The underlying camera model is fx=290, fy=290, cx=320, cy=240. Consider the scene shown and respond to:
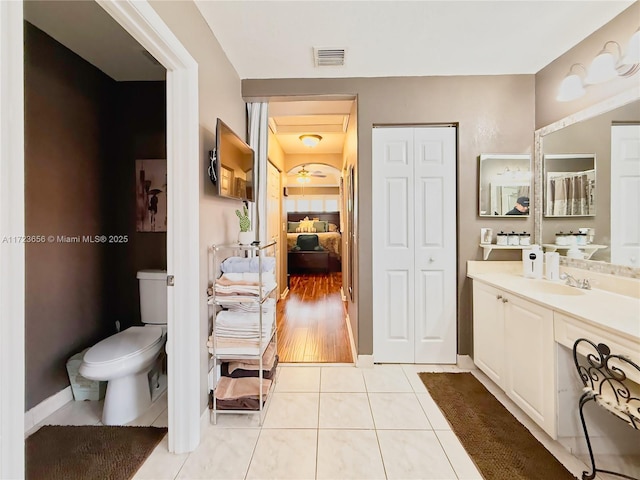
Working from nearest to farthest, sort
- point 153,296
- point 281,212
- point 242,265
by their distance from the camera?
point 242,265 < point 153,296 < point 281,212

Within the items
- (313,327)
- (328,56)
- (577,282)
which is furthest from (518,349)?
(328,56)

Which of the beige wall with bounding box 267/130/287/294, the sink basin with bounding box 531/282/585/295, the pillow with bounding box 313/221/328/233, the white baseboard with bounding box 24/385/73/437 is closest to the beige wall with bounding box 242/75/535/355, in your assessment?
the sink basin with bounding box 531/282/585/295

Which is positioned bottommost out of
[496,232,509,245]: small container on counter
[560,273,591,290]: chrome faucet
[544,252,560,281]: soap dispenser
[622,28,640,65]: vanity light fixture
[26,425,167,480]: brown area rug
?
[26,425,167,480]: brown area rug

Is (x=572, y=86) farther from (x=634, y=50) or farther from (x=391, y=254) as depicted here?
(x=391, y=254)

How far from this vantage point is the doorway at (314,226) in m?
3.00

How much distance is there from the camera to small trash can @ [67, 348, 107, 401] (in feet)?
6.62

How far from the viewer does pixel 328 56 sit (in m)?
2.19

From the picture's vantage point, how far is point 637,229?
5.49ft


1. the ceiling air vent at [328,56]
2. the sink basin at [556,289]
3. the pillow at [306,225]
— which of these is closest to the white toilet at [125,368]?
the ceiling air vent at [328,56]

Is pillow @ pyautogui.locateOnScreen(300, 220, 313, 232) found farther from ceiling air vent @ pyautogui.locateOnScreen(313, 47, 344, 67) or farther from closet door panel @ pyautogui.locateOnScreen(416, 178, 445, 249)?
ceiling air vent @ pyautogui.locateOnScreen(313, 47, 344, 67)

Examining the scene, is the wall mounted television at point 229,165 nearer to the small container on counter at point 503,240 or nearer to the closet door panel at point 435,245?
the closet door panel at point 435,245

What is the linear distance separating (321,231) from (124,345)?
297 inches

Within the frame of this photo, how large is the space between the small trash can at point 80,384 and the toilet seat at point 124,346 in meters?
0.27

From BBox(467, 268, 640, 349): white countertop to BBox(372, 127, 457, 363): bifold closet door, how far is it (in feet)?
1.41
